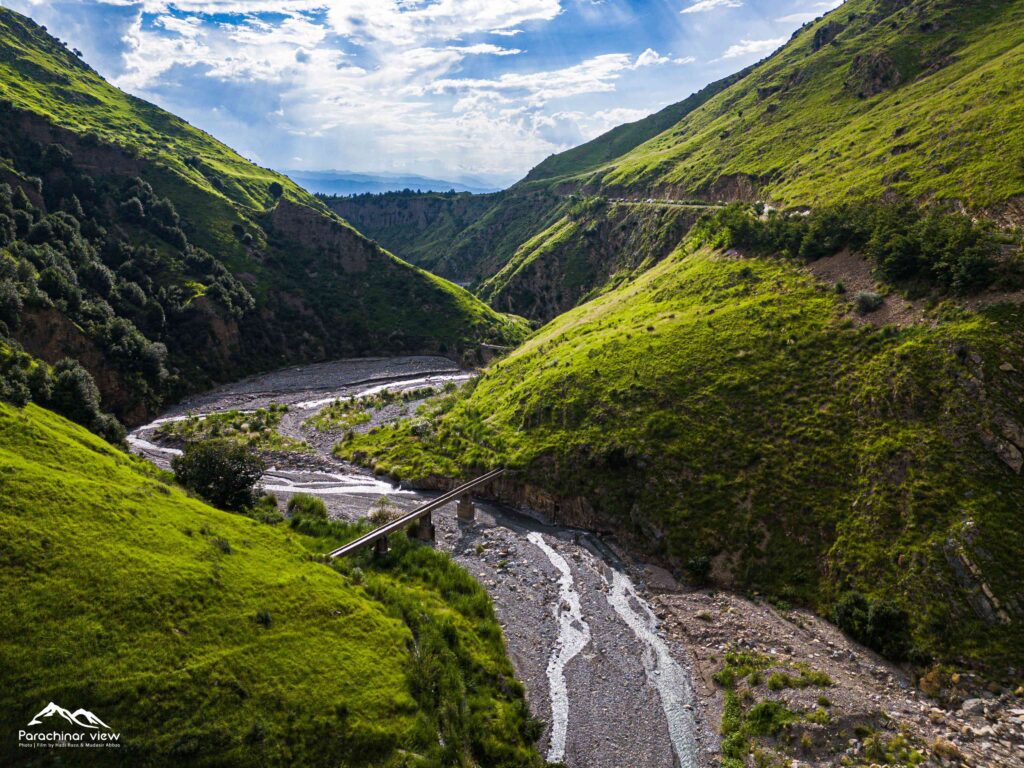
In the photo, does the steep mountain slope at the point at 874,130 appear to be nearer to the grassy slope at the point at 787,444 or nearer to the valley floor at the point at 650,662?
the grassy slope at the point at 787,444

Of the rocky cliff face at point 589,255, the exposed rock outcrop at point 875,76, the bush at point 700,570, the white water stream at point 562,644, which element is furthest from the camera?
the rocky cliff face at point 589,255

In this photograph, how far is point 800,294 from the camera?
71312mm

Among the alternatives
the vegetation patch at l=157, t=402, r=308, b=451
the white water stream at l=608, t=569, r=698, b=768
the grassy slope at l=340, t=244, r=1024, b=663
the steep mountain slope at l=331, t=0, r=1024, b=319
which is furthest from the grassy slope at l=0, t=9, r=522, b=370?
the white water stream at l=608, t=569, r=698, b=768

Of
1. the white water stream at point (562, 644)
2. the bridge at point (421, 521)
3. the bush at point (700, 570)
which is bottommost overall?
the white water stream at point (562, 644)

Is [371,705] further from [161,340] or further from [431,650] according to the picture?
[161,340]

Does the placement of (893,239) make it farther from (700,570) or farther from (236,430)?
(236,430)

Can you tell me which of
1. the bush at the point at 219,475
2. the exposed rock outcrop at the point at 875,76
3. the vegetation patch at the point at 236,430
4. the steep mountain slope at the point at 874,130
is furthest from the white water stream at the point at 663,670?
the exposed rock outcrop at the point at 875,76

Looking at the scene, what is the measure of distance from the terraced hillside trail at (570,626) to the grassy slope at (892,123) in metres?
62.4

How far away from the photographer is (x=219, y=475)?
48.3m

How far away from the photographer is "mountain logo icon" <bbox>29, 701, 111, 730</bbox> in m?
21.8

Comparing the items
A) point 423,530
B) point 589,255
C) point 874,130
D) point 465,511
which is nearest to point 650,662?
point 423,530

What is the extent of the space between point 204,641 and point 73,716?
19.4 feet

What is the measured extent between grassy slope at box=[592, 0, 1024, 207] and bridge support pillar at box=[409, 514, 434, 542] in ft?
237

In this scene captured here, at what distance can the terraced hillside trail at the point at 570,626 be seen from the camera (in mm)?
34250
